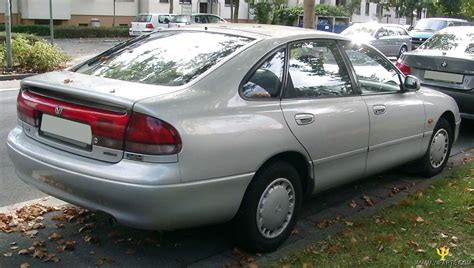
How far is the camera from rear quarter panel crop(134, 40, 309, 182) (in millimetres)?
3162

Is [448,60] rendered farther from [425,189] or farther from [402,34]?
[402,34]

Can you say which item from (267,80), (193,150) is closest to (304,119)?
(267,80)

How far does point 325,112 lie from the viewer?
405 centimetres

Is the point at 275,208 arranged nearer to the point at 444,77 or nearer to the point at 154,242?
the point at 154,242

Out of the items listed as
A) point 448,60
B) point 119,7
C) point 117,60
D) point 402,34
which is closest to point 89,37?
point 119,7

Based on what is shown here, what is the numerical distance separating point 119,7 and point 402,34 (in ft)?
62.6

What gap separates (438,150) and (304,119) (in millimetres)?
2454

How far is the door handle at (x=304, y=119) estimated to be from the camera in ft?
12.5

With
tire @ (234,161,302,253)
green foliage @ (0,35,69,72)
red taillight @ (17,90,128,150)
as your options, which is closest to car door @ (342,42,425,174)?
tire @ (234,161,302,253)

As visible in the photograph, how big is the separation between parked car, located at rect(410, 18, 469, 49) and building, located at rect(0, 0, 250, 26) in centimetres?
1588

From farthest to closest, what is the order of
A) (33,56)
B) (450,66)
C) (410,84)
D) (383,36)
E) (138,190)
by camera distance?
(383,36) < (33,56) < (450,66) < (410,84) < (138,190)

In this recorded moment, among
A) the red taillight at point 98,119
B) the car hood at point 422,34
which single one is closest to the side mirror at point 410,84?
the red taillight at point 98,119

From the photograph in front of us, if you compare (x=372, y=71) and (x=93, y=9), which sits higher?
(x=93, y=9)

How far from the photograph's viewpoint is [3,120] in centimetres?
812
